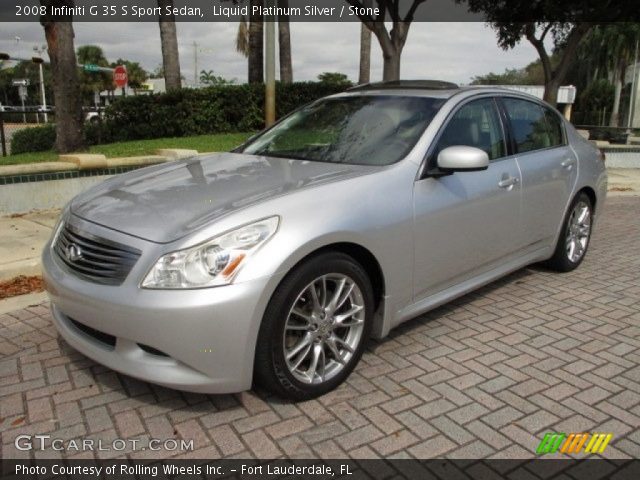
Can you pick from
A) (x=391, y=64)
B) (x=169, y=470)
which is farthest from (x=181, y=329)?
(x=391, y=64)

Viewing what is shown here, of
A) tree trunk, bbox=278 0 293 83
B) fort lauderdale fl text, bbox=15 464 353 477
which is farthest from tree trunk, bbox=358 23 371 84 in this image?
fort lauderdale fl text, bbox=15 464 353 477

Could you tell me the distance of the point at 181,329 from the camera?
102 inches

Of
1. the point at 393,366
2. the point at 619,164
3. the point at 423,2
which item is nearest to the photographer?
the point at 393,366

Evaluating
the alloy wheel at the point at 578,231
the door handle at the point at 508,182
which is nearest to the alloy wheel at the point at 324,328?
the door handle at the point at 508,182

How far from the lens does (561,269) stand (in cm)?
534

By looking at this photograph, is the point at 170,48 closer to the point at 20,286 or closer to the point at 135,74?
the point at 20,286

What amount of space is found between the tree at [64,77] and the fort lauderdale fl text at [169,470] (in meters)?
7.70

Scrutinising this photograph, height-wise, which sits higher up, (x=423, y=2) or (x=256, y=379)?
(x=423, y=2)

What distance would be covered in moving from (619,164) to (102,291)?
15.3 m

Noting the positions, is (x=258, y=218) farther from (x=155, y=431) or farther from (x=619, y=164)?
(x=619, y=164)

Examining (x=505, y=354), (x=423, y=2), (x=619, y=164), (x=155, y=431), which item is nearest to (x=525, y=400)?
(x=505, y=354)

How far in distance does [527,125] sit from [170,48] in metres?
12.7

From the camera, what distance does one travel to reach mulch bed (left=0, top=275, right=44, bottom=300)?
471 cm

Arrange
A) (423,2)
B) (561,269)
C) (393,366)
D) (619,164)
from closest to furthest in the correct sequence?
(393,366) → (561,269) → (423,2) → (619,164)
